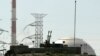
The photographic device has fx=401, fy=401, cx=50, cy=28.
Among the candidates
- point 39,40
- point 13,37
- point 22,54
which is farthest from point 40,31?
point 22,54

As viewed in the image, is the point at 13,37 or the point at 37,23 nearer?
the point at 37,23

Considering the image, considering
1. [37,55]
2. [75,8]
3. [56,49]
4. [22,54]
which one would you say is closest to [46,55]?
[37,55]

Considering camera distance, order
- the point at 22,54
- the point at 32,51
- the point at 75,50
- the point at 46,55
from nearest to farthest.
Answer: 1. the point at 46,55
2. the point at 22,54
3. the point at 32,51
4. the point at 75,50

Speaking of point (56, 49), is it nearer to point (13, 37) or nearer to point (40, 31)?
point (40, 31)

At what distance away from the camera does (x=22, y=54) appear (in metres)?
53.5

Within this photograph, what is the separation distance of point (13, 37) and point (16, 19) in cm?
830

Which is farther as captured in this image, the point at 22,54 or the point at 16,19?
the point at 16,19

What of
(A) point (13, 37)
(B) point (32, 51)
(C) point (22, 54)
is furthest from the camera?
(A) point (13, 37)

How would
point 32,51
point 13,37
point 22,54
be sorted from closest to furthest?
point 22,54, point 32,51, point 13,37

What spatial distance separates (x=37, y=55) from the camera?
5069cm

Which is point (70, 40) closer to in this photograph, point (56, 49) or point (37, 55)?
point (56, 49)

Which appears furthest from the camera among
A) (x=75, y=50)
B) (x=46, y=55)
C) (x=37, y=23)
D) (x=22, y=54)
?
(x=37, y=23)

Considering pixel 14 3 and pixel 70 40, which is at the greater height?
pixel 14 3

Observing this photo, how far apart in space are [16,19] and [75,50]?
299 ft
